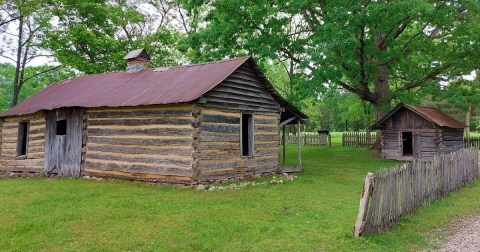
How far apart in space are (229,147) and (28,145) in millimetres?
11543

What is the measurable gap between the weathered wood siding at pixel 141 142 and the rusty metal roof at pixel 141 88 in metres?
0.47

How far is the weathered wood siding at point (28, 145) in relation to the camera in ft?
62.8

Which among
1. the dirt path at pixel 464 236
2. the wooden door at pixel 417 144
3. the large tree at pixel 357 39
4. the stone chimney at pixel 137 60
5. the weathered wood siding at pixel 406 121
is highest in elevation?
the large tree at pixel 357 39

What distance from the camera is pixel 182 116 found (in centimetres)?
1441

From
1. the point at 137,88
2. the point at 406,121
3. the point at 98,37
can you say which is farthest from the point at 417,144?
the point at 98,37

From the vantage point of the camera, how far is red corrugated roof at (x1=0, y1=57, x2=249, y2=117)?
14870mm

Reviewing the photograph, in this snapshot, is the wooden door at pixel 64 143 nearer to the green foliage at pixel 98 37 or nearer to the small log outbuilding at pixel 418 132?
the green foliage at pixel 98 37

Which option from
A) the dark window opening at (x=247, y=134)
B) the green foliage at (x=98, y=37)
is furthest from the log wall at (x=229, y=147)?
the green foliage at (x=98, y=37)

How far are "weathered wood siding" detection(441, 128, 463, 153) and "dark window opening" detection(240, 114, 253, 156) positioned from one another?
46.4 feet

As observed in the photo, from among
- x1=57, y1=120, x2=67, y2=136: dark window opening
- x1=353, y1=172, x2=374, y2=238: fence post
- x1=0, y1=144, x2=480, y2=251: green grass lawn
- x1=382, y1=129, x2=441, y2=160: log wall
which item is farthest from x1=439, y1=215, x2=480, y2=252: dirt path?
x1=57, y1=120, x2=67, y2=136: dark window opening

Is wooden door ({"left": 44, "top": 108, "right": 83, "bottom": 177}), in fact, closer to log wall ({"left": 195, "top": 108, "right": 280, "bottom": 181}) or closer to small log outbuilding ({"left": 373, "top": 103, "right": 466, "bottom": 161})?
log wall ({"left": 195, "top": 108, "right": 280, "bottom": 181})

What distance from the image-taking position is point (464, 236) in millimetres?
7953

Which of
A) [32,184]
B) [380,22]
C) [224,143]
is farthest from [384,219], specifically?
[380,22]

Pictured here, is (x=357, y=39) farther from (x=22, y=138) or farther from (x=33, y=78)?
(x=33, y=78)
